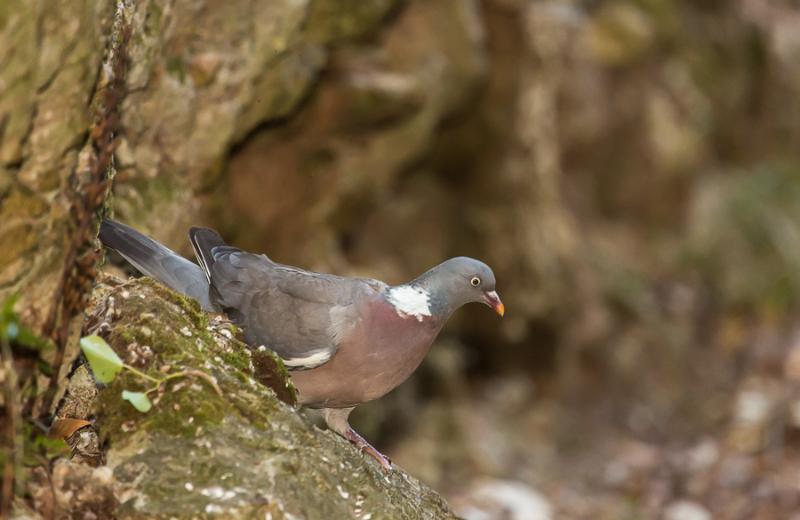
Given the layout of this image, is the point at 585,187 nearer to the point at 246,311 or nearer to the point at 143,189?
the point at 143,189

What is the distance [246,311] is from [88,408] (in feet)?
3.70

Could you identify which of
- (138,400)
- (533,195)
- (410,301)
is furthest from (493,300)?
(533,195)

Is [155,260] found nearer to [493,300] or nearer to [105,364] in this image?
[105,364]

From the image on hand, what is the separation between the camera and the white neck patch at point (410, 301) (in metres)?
4.55

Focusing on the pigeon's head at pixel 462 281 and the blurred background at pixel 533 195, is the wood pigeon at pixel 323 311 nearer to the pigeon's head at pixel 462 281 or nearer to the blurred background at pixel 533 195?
the pigeon's head at pixel 462 281

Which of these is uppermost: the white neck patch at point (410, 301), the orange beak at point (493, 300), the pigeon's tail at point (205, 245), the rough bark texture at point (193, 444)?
the orange beak at point (493, 300)

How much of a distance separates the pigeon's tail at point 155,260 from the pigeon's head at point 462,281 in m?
1.08

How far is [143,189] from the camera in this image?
228 inches

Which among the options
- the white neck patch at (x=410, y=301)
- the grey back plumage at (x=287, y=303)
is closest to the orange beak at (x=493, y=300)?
the white neck patch at (x=410, y=301)

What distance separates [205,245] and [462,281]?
124 cm

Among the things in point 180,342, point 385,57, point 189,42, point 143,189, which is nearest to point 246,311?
point 180,342

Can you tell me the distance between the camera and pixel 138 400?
3.32 m

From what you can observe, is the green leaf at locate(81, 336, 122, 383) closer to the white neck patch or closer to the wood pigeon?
the wood pigeon

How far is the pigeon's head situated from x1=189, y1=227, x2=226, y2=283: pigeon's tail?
1039 mm
